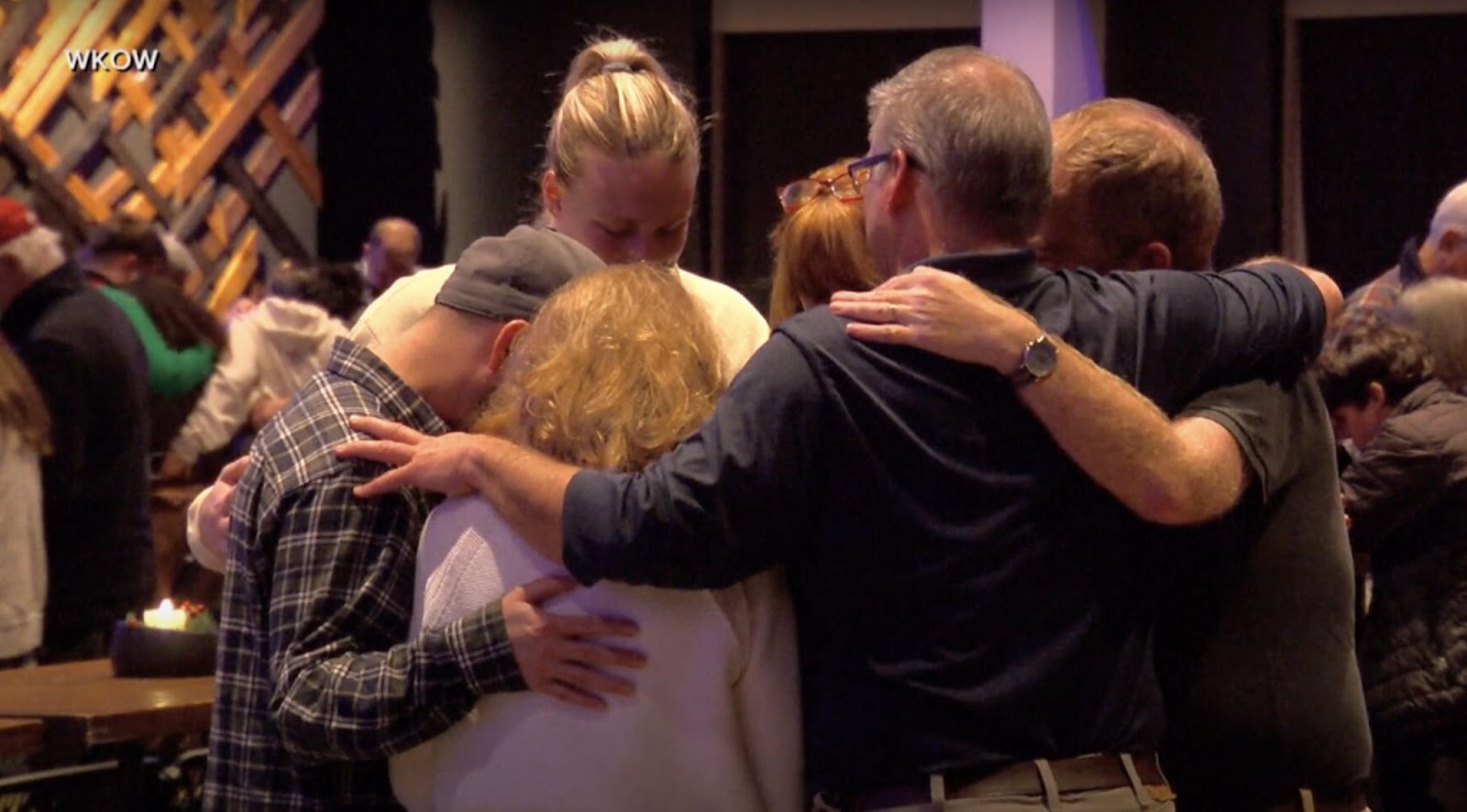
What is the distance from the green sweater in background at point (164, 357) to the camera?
5.18 m

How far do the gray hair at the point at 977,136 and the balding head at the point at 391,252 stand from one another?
5.32m

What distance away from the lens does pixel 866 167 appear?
1674 millimetres

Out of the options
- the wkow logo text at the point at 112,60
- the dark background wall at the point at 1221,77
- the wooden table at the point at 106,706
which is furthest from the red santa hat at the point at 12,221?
the dark background wall at the point at 1221,77

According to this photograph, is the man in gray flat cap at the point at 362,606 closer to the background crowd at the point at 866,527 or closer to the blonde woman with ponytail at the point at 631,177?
the background crowd at the point at 866,527

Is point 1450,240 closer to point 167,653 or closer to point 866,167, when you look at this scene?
point 167,653

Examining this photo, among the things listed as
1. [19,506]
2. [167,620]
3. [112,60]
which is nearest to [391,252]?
[112,60]

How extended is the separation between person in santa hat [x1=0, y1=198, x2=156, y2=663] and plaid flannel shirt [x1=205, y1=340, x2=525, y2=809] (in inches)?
93.6

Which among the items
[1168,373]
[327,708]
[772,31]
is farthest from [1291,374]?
[772,31]

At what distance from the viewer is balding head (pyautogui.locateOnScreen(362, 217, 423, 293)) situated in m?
6.86

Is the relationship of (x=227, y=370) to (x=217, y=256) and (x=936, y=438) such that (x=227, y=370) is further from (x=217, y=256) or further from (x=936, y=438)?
(x=936, y=438)

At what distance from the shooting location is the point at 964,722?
160 centimetres

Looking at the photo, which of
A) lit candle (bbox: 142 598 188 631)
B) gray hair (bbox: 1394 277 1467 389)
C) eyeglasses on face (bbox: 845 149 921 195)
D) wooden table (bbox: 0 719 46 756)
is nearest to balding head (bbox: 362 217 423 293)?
lit candle (bbox: 142 598 188 631)

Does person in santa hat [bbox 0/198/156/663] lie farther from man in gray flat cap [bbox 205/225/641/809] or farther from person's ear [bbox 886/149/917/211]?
person's ear [bbox 886/149/917/211]

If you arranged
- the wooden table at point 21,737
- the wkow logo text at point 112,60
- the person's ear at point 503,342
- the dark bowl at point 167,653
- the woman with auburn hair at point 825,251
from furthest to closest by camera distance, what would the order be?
the wkow logo text at point 112,60, the dark bowl at point 167,653, the woman with auburn hair at point 825,251, the wooden table at point 21,737, the person's ear at point 503,342
